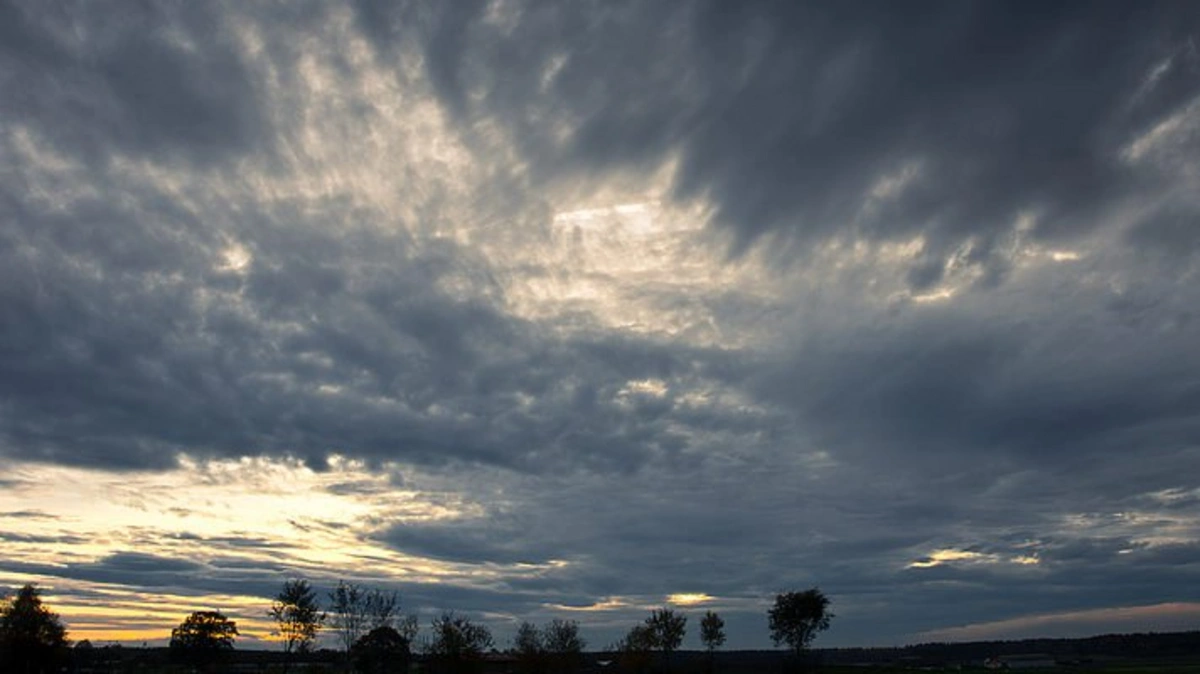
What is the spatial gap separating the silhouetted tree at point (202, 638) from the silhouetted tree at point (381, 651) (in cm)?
6298

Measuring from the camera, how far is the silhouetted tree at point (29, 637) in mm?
121444

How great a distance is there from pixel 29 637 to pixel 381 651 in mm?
50482

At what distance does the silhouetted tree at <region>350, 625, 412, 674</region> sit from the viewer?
13525 centimetres

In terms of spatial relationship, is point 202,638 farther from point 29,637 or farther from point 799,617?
point 799,617

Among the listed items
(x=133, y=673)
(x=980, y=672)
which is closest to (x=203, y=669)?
(x=133, y=673)

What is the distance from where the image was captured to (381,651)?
136000 millimetres

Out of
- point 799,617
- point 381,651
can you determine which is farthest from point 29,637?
point 799,617

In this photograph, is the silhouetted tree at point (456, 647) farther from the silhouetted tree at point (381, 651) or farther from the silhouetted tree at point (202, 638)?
the silhouetted tree at point (202, 638)

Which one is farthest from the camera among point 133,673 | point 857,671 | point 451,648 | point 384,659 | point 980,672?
point 980,672

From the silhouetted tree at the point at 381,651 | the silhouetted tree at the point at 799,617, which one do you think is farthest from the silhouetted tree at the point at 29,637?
the silhouetted tree at the point at 799,617

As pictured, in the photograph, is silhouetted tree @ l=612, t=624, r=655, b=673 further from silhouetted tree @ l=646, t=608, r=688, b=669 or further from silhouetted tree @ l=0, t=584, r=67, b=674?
silhouetted tree @ l=0, t=584, r=67, b=674

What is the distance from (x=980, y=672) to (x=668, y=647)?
6972 centimetres

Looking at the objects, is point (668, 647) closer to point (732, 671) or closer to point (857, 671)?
point (732, 671)

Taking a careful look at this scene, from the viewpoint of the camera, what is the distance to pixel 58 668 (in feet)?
→ 425
